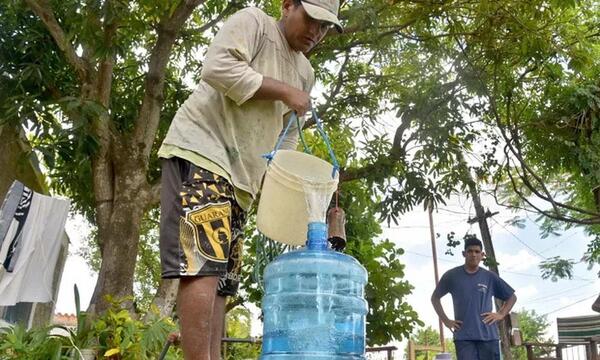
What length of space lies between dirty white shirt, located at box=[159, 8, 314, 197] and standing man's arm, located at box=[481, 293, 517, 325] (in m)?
4.38

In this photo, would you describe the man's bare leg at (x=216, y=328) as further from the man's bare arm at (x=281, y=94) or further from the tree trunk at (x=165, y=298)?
the tree trunk at (x=165, y=298)

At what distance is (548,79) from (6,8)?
21.6 ft

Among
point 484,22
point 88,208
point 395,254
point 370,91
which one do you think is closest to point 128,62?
point 88,208

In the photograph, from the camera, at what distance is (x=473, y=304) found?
603 centimetres

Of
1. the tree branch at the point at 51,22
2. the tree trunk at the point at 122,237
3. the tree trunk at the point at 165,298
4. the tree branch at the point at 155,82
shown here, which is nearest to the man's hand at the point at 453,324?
the tree trunk at the point at 165,298

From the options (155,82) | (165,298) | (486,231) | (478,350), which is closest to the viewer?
(165,298)

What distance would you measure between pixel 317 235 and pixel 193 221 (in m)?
0.38

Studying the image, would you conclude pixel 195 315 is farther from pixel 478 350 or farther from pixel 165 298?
pixel 478 350

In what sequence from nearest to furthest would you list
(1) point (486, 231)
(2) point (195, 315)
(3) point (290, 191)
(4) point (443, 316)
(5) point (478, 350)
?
(2) point (195, 315) < (3) point (290, 191) < (5) point (478, 350) < (4) point (443, 316) < (1) point (486, 231)

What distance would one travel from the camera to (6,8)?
6.02 m

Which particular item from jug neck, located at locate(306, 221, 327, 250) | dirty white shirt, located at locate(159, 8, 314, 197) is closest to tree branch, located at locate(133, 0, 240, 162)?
dirty white shirt, located at locate(159, 8, 314, 197)

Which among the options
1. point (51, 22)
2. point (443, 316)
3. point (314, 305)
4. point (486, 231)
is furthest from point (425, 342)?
point (314, 305)

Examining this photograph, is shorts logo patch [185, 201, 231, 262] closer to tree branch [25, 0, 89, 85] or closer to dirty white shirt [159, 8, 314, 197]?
dirty white shirt [159, 8, 314, 197]

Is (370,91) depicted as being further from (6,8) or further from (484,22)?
(6,8)
